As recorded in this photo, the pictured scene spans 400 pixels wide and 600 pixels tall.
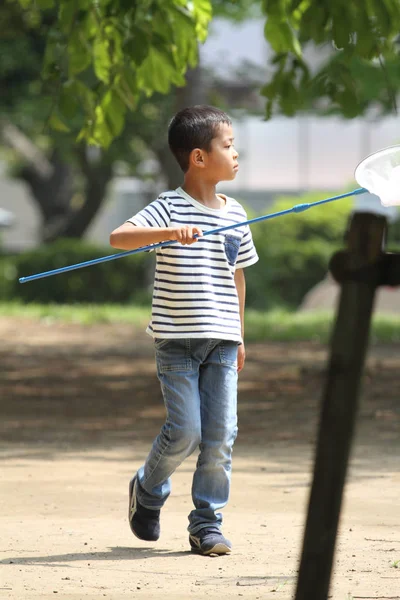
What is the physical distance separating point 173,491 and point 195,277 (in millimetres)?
1667

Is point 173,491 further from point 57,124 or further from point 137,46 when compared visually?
point 57,124

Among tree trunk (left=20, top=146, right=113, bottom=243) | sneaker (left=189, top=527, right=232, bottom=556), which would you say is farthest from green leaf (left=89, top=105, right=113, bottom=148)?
tree trunk (left=20, top=146, right=113, bottom=243)

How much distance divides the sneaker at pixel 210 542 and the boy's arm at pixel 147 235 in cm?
102

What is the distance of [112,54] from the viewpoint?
642 cm

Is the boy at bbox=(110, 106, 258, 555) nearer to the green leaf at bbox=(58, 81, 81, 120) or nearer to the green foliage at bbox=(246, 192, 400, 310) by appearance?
the green leaf at bbox=(58, 81, 81, 120)

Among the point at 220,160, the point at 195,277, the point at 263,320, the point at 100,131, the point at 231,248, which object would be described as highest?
the point at 100,131

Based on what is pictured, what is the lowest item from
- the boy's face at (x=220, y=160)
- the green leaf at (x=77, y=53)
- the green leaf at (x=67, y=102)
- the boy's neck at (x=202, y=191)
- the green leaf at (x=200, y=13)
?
the boy's neck at (x=202, y=191)

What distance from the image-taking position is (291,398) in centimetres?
887

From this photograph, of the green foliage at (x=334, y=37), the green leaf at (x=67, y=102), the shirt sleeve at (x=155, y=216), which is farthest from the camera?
the green leaf at (x=67, y=102)

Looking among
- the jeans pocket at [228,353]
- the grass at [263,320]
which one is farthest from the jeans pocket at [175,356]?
the grass at [263,320]

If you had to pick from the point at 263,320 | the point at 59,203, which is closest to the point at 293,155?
the point at 59,203

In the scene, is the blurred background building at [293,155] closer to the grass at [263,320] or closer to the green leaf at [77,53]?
the grass at [263,320]

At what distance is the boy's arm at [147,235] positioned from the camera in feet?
12.6

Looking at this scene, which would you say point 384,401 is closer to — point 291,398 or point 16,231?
point 291,398
